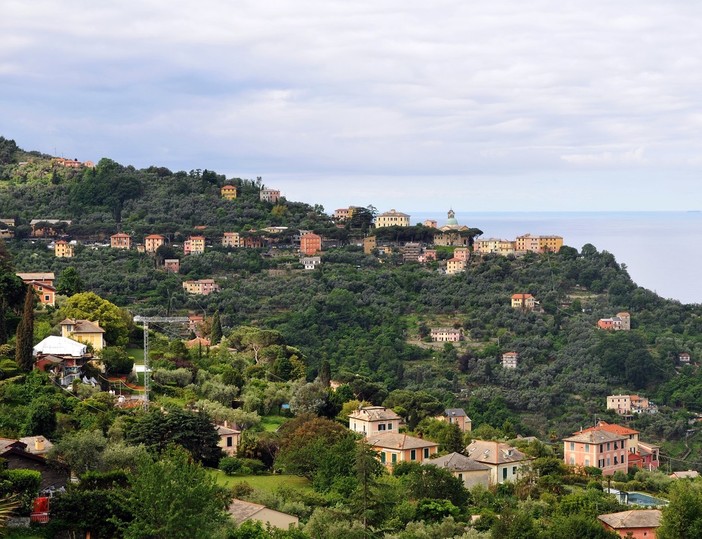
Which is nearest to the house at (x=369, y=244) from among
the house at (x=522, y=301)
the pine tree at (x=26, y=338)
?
the house at (x=522, y=301)

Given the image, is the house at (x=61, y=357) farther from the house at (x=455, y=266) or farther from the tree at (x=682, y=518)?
the house at (x=455, y=266)

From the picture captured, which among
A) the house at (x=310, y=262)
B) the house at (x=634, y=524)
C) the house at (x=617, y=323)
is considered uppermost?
the house at (x=310, y=262)

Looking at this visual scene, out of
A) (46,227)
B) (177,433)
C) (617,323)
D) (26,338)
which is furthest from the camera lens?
(46,227)

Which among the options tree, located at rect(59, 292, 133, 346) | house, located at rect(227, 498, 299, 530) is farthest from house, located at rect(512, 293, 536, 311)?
house, located at rect(227, 498, 299, 530)

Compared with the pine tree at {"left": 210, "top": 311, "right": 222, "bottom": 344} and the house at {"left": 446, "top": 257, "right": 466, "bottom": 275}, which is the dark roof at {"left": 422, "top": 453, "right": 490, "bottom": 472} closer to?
the pine tree at {"left": 210, "top": 311, "right": 222, "bottom": 344}

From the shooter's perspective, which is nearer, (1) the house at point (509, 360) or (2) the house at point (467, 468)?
(2) the house at point (467, 468)

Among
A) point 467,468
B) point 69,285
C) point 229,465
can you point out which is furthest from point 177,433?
point 69,285

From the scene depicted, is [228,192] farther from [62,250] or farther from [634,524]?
[634,524]
